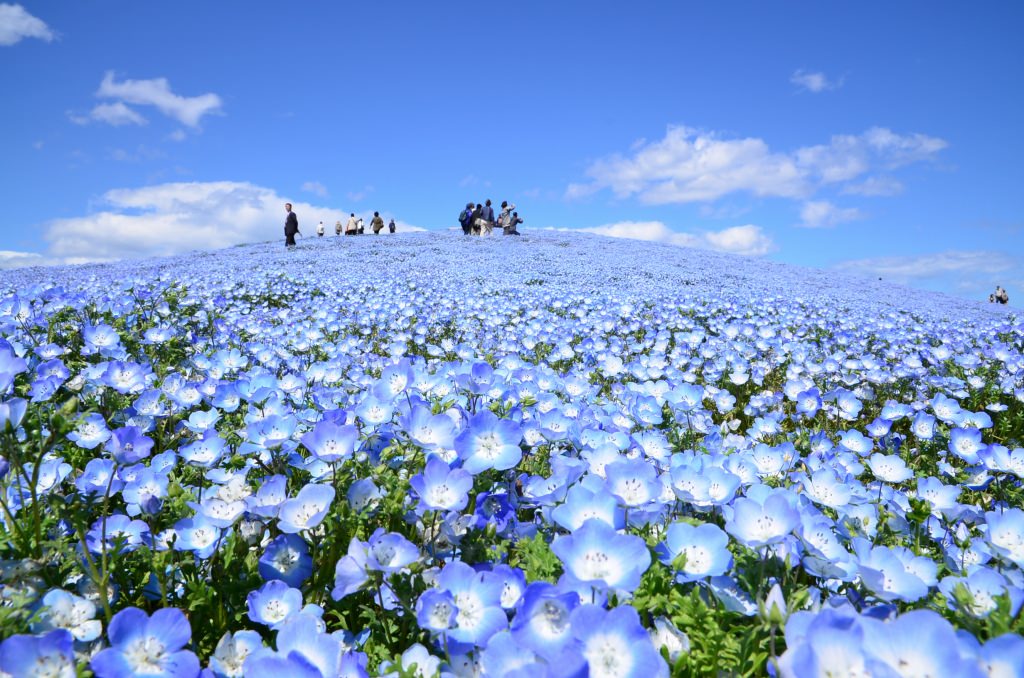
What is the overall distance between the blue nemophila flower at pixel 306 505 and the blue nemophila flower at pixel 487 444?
0.41m

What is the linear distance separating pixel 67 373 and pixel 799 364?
22.2 feet

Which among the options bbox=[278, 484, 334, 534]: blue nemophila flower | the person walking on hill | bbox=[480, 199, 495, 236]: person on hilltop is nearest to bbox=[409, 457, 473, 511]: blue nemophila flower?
bbox=[278, 484, 334, 534]: blue nemophila flower

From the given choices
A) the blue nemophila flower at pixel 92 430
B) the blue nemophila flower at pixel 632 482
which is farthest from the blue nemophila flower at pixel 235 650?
the blue nemophila flower at pixel 92 430

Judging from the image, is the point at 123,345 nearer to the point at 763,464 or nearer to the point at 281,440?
the point at 281,440

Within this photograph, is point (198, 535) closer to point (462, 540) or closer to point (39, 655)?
point (39, 655)

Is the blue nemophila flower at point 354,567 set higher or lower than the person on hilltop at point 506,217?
lower

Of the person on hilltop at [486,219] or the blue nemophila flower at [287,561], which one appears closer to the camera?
the blue nemophila flower at [287,561]

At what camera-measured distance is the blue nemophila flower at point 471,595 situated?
1339 mm

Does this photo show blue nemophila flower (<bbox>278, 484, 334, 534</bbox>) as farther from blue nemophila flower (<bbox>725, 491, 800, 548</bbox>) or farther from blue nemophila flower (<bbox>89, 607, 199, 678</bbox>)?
blue nemophila flower (<bbox>725, 491, 800, 548</bbox>)

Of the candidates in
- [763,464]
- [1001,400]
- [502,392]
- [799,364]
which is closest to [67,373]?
[502,392]

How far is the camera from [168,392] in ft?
8.91

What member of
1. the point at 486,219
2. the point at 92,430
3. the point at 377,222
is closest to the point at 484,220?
the point at 486,219

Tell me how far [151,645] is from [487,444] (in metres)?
1.00

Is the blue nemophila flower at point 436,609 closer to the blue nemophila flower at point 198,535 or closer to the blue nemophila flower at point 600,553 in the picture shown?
the blue nemophila flower at point 600,553
